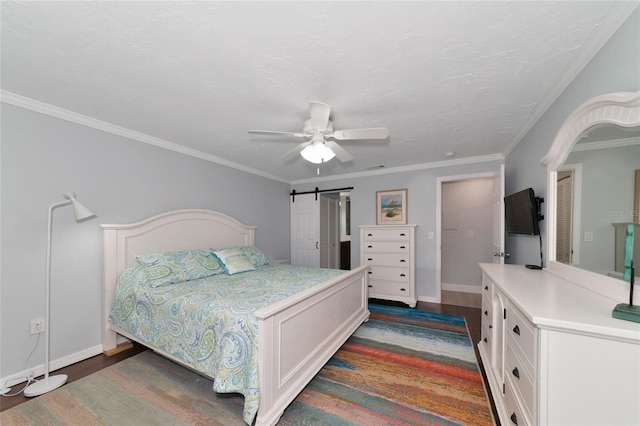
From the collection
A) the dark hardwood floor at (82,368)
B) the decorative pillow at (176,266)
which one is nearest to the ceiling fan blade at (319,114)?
the decorative pillow at (176,266)

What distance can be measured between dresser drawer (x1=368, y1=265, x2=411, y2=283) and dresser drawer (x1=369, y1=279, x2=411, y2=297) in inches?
2.6

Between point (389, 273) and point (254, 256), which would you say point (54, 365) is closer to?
point (254, 256)

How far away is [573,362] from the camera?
99 cm

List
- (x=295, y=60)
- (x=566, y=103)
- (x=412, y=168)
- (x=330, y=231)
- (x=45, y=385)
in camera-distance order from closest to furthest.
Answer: (x=295, y=60) → (x=566, y=103) → (x=45, y=385) → (x=412, y=168) → (x=330, y=231)

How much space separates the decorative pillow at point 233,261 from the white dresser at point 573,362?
2713 mm

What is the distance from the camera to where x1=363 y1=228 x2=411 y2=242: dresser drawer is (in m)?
3.90

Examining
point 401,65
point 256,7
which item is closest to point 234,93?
point 256,7

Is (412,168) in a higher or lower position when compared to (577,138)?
higher

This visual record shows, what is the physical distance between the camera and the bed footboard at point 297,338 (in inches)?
60.0

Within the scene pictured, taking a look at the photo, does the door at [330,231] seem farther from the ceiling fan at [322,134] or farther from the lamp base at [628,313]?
the lamp base at [628,313]

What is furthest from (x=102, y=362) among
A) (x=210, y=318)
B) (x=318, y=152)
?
(x=318, y=152)

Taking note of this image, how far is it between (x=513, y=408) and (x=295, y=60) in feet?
8.10

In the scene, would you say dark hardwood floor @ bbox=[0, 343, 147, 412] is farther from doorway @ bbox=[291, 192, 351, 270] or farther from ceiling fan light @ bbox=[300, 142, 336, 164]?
doorway @ bbox=[291, 192, 351, 270]

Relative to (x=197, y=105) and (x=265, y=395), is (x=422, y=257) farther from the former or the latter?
(x=197, y=105)
